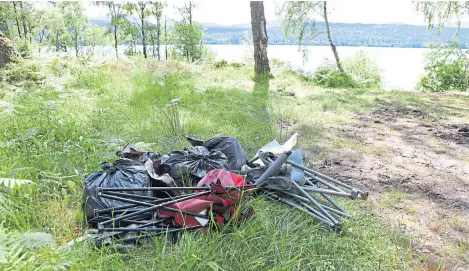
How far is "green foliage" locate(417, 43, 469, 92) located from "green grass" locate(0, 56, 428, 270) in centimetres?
736

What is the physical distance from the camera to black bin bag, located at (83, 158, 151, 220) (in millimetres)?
2168

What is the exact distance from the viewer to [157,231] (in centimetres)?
198

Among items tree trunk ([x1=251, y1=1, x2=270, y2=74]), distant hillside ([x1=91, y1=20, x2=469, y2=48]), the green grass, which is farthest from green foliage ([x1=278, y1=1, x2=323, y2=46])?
the green grass

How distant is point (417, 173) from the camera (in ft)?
11.3

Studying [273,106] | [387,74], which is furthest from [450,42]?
[273,106]

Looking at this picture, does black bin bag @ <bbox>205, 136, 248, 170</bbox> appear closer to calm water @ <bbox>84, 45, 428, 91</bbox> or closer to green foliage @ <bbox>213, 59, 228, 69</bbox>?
green foliage @ <bbox>213, 59, 228, 69</bbox>

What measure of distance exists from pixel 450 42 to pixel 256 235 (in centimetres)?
1346

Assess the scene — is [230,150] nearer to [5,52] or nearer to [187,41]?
[5,52]

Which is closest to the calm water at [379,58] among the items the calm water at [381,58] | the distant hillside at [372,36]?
the calm water at [381,58]

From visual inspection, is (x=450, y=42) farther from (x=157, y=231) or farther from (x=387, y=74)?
(x=157, y=231)

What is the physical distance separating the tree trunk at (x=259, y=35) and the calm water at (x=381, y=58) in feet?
10.8

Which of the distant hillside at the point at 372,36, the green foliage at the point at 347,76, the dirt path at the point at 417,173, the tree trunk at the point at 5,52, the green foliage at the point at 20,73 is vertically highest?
the distant hillside at the point at 372,36

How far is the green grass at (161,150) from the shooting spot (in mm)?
1804

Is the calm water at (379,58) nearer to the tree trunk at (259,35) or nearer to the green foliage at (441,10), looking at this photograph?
the green foliage at (441,10)
